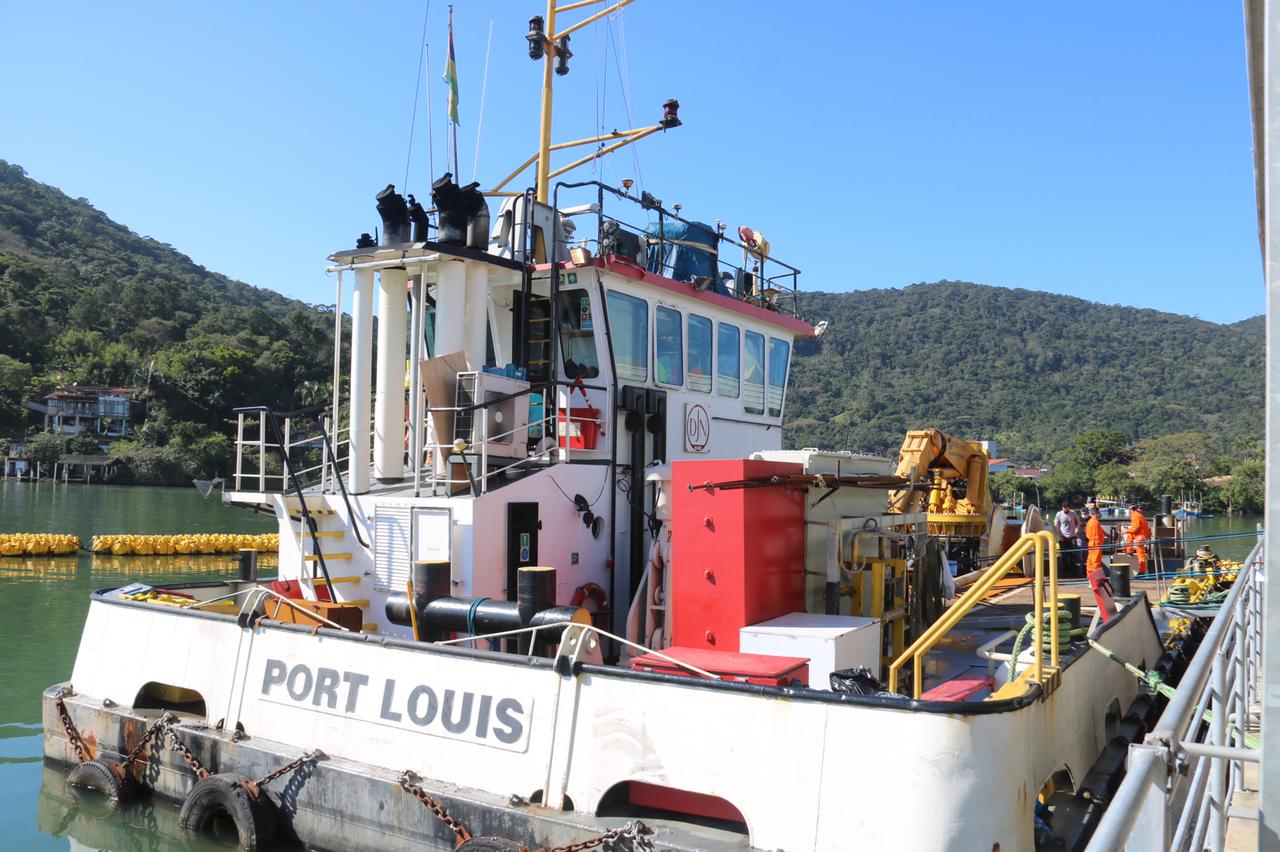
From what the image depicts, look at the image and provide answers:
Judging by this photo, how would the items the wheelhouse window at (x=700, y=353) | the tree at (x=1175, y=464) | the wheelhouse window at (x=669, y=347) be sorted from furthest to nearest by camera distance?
the tree at (x=1175, y=464)
the wheelhouse window at (x=700, y=353)
the wheelhouse window at (x=669, y=347)

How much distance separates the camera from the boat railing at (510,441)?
7.95 meters

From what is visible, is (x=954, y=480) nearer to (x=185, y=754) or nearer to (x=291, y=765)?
(x=291, y=765)

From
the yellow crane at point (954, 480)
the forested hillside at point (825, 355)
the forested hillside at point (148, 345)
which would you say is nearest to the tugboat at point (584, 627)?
the yellow crane at point (954, 480)

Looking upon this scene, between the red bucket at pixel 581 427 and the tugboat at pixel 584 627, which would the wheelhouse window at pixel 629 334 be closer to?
the tugboat at pixel 584 627

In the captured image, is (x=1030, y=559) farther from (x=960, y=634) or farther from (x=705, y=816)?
(x=705, y=816)

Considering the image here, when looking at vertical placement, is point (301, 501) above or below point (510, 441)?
below

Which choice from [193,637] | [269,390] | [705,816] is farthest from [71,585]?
[269,390]

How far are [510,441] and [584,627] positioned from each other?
3390mm

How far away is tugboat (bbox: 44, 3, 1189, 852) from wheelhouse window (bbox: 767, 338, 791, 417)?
0.07 m

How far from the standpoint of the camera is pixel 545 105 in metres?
11.0

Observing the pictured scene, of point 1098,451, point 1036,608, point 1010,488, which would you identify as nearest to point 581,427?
point 1036,608

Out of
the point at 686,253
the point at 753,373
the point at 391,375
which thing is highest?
the point at 686,253

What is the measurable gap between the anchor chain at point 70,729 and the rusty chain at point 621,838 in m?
4.73

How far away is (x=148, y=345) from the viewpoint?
106 metres
